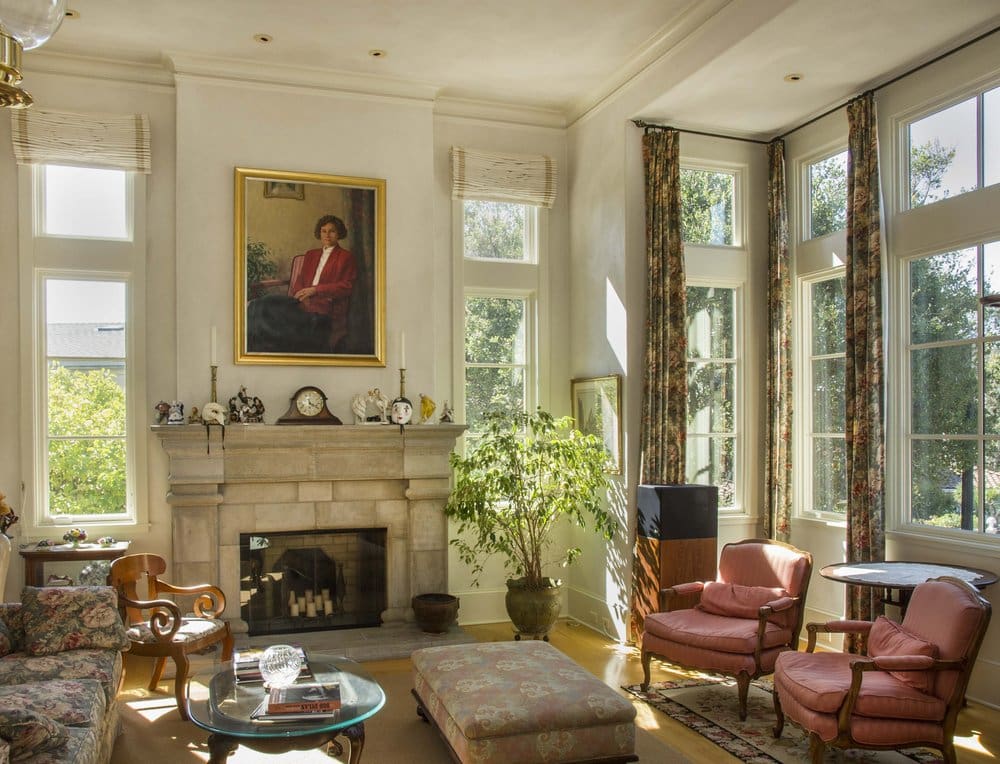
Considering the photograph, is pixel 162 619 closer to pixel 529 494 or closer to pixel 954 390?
pixel 529 494

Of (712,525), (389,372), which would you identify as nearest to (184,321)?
(389,372)

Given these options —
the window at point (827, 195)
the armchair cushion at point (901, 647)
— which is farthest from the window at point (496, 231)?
the armchair cushion at point (901, 647)

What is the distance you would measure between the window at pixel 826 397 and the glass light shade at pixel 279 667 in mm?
4106

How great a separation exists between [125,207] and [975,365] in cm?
581

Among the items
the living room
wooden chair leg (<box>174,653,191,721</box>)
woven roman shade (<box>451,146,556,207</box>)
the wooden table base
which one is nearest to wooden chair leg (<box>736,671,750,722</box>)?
the living room

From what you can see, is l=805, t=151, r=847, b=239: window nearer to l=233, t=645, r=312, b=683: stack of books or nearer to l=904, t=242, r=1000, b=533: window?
l=904, t=242, r=1000, b=533: window

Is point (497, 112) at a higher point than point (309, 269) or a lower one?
higher

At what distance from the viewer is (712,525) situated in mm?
6238

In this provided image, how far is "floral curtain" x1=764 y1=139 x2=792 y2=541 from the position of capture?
675 cm

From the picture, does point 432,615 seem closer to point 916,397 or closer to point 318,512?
point 318,512

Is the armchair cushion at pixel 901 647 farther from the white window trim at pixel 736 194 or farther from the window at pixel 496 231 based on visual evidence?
the window at pixel 496 231

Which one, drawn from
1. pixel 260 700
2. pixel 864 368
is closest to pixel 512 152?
pixel 864 368

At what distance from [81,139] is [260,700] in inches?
172

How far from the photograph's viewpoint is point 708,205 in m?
7.09
